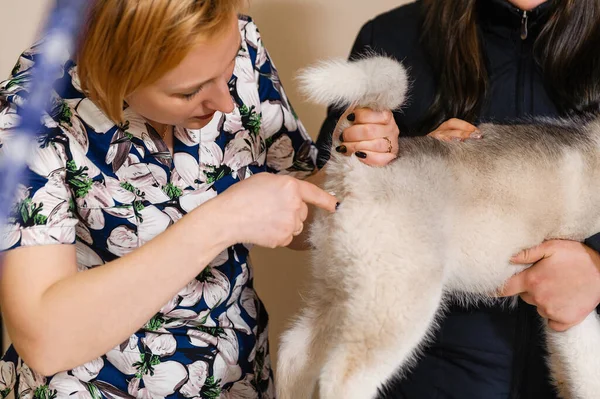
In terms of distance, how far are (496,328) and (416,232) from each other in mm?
282

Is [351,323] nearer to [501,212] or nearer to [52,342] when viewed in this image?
[501,212]

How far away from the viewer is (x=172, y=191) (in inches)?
41.4

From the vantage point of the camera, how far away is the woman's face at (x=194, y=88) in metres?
0.88

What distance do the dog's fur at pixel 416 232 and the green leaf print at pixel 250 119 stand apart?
0.22 meters

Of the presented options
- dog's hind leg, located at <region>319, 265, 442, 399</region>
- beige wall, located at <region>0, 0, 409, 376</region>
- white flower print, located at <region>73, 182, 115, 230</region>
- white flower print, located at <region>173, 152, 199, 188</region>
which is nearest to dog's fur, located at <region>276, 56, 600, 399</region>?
dog's hind leg, located at <region>319, 265, 442, 399</region>

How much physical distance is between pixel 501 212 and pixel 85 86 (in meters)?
0.67

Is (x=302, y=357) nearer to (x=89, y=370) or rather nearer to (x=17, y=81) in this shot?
(x=89, y=370)

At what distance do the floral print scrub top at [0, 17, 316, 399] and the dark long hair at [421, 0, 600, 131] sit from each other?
0.29 meters

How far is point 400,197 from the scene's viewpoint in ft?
3.10

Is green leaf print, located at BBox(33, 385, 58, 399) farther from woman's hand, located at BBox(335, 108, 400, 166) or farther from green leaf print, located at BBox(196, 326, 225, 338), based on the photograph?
woman's hand, located at BBox(335, 108, 400, 166)

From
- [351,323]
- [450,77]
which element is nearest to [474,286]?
[351,323]

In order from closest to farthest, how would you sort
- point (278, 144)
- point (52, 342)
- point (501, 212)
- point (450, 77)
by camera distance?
1. point (52, 342)
2. point (501, 212)
3. point (450, 77)
4. point (278, 144)

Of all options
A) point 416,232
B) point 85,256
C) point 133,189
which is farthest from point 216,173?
point 416,232

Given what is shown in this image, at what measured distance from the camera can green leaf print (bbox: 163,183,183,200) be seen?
1.05m
